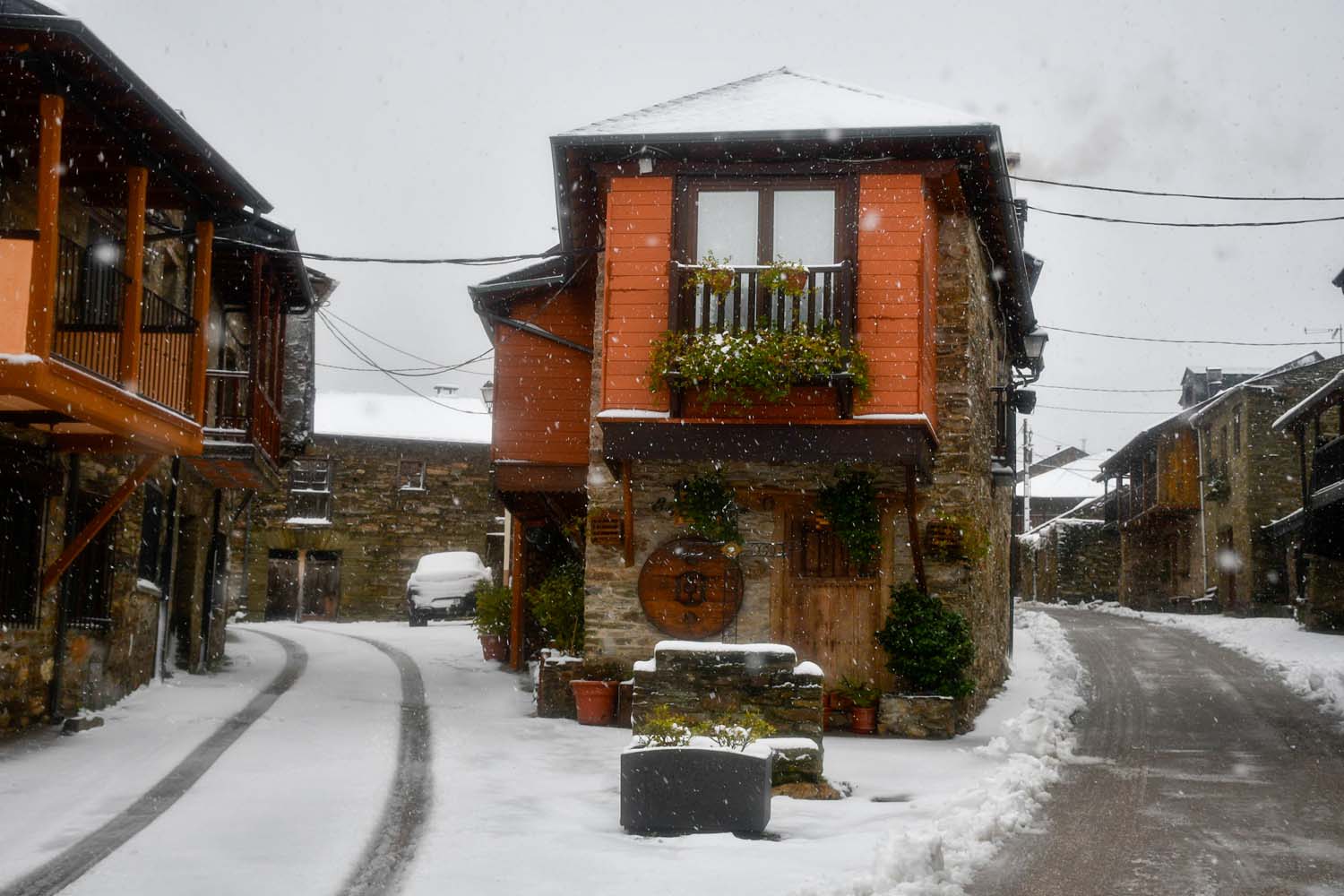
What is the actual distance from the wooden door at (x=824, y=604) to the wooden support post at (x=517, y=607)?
18.7 feet

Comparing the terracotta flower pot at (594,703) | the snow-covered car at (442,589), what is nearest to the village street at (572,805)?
the terracotta flower pot at (594,703)

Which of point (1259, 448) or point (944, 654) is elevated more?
point (1259, 448)

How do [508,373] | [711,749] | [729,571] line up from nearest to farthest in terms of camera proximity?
[711,749]
[729,571]
[508,373]

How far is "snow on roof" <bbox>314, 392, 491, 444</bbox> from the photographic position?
121ft

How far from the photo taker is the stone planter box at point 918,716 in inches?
506

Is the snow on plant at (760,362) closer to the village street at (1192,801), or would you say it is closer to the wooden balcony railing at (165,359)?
the village street at (1192,801)

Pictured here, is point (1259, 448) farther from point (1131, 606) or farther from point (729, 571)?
A: point (729, 571)

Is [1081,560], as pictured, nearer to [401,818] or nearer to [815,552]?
[815,552]

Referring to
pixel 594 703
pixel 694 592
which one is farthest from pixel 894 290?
pixel 594 703

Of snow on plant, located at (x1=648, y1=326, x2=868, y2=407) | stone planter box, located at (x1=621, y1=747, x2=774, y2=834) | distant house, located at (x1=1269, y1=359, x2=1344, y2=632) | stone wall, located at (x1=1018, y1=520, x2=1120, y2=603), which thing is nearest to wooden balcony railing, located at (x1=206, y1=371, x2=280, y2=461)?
snow on plant, located at (x1=648, y1=326, x2=868, y2=407)

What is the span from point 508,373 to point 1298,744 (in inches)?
381

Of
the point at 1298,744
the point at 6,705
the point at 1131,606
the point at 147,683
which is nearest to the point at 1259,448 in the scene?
the point at 1131,606

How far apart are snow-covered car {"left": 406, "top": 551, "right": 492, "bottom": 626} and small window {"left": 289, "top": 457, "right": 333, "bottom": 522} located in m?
6.59

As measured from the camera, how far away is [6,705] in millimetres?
11172
